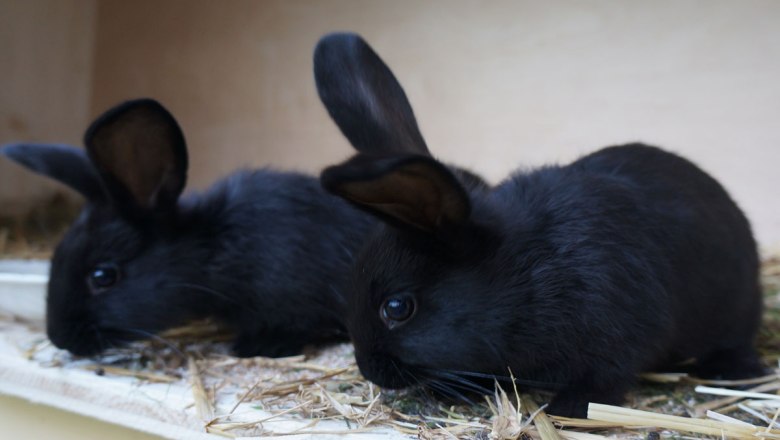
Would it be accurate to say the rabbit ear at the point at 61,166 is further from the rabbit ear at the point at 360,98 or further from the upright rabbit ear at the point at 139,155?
the rabbit ear at the point at 360,98

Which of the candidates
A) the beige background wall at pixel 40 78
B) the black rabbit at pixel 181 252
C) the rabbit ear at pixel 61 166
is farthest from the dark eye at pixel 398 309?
the beige background wall at pixel 40 78

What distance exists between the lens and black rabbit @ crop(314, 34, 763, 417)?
1.43m

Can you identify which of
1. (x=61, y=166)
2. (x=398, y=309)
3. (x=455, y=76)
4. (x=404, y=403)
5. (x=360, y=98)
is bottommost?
(x=404, y=403)

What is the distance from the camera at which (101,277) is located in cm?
198

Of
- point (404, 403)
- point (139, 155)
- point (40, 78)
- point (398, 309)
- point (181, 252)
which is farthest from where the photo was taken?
point (40, 78)

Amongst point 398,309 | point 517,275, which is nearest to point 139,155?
point 398,309

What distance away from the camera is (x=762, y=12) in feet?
8.77

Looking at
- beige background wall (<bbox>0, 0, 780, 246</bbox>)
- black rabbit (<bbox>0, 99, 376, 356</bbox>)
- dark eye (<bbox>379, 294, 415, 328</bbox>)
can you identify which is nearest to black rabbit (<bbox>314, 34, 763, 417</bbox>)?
dark eye (<bbox>379, 294, 415, 328</bbox>)

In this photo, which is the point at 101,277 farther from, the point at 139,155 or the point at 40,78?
the point at 40,78

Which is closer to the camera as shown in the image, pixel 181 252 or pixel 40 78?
pixel 181 252

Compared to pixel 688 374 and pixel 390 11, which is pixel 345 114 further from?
pixel 390 11

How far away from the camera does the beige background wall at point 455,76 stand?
279 cm

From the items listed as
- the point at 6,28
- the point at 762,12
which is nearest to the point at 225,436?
the point at 762,12

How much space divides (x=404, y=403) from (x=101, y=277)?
948mm
